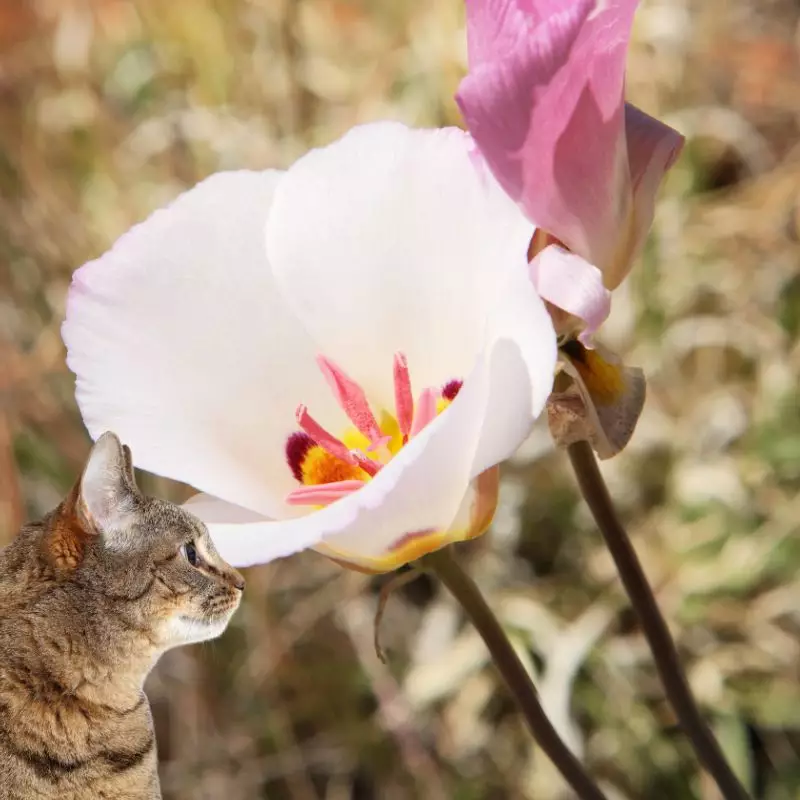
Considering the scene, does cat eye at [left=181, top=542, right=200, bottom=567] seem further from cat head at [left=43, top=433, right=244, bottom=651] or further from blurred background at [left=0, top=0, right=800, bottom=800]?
blurred background at [left=0, top=0, right=800, bottom=800]

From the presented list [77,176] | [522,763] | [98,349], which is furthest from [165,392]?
[77,176]

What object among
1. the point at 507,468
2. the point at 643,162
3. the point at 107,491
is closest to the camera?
the point at 107,491

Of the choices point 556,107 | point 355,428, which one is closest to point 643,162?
point 556,107

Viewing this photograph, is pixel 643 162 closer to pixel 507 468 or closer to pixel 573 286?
pixel 573 286

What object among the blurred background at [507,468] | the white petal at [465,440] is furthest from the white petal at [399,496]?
the blurred background at [507,468]

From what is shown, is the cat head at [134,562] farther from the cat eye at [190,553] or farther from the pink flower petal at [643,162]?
the pink flower petal at [643,162]

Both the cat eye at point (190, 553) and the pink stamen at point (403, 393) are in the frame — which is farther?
the pink stamen at point (403, 393)
